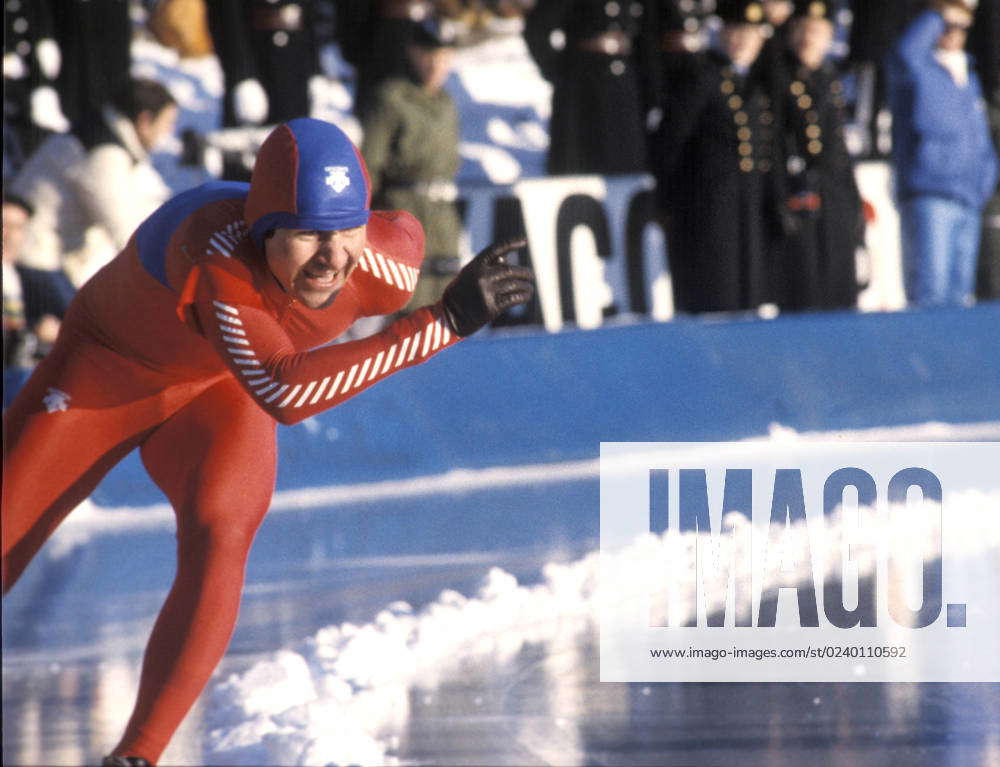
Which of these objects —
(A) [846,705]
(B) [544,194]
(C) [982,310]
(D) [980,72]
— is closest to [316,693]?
(A) [846,705]

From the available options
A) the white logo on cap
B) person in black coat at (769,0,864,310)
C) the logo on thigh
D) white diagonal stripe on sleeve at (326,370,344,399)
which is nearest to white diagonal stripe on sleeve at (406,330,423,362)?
white diagonal stripe on sleeve at (326,370,344,399)

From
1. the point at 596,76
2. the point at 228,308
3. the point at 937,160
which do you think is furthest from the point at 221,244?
the point at 937,160

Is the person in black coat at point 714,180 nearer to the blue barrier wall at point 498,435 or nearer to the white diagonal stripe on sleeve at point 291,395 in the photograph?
the blue barrier wall at point 498,435

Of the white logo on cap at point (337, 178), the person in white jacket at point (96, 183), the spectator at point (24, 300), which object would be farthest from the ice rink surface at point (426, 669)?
the white logo on cap at point (337, 178)

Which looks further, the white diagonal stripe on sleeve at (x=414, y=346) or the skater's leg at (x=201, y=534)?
the skater's leg at (x=201, y=534)

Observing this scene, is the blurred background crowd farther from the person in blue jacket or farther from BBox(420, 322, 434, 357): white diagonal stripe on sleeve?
BBox(420, 322, 434, 357): white diagonal stripe on sleeve

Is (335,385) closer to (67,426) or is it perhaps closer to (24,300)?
(67,426)

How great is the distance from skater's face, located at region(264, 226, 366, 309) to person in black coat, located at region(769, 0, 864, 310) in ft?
4.57

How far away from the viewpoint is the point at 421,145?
3.24 meters

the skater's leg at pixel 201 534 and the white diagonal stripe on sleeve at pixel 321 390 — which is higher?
the white diagonal stripe on sleeve at pixel 321 390

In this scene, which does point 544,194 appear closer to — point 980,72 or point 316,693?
point 980,72

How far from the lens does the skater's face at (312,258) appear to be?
2240 millimetres

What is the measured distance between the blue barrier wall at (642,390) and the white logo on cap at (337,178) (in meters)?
1.02

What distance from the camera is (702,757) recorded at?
8.48 ft
